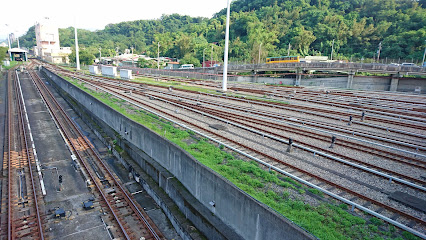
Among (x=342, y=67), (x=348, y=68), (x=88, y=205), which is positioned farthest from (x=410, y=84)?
(x=88, y=205)

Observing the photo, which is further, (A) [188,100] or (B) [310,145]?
(A) [188,100]

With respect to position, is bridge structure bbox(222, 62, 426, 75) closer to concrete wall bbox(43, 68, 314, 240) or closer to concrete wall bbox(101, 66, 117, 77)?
concrete wall bbox(101, 66, 117, 77)

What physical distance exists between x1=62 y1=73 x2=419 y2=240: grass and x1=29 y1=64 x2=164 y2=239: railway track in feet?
12.3

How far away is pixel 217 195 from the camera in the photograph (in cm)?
1003

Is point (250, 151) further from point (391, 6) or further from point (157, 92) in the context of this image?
point (391, 6)

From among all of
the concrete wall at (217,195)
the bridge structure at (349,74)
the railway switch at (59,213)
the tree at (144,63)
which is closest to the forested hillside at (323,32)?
the tree at (144,63)

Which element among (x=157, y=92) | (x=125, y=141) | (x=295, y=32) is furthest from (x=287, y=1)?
(x=125, y=141)

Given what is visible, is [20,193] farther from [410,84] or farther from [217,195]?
[410,84]

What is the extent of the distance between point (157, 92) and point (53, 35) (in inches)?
5241

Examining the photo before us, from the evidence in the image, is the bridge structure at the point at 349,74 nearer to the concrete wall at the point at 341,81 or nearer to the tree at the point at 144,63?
the concrete wall at the point at 341,81

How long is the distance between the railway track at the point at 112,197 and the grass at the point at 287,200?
374 centimetres

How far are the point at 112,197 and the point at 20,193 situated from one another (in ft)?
15.3

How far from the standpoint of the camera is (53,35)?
136625 mm

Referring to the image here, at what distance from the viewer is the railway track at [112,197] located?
36.7ft
